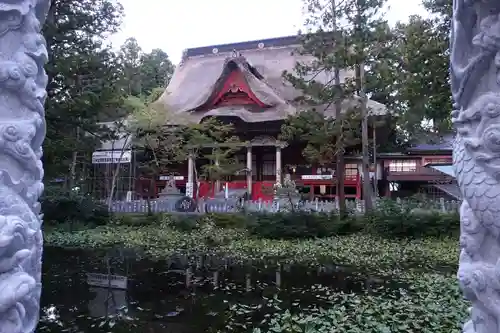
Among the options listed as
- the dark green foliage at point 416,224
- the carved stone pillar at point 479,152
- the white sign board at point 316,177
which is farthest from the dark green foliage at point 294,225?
the carved stone pillar at point 479,152

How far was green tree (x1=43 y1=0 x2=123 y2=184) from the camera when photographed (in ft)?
33.8

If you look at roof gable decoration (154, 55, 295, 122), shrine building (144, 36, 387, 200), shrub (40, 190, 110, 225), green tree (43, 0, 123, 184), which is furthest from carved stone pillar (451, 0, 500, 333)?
roof gable decoration (154, 55, 295, 122)

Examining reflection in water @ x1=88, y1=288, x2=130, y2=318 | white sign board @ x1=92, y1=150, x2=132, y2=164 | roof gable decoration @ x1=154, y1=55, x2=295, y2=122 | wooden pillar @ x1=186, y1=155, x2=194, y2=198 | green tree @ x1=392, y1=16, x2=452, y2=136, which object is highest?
roof gable decoration @ x1=154, y1=55, x2=295, y2=122

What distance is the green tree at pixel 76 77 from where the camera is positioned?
33.8ft

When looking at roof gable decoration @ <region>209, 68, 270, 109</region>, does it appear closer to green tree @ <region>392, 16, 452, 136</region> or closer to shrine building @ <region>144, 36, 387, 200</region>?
shrine building @ <region>144, 36, 387, 200</region>

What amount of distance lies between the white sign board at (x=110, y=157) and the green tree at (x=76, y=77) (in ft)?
15.5

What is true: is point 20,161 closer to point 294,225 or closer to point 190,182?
point 294,225

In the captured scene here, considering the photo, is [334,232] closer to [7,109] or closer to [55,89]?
[55,89]

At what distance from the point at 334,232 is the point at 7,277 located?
10.7 metres

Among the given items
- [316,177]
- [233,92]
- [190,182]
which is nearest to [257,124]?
[233,92]

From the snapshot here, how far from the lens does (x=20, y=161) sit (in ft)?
7.66

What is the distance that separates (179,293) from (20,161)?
4.58m

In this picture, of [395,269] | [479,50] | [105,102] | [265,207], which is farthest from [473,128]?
[265,207]

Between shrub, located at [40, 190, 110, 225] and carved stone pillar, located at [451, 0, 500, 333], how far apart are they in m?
12.5
